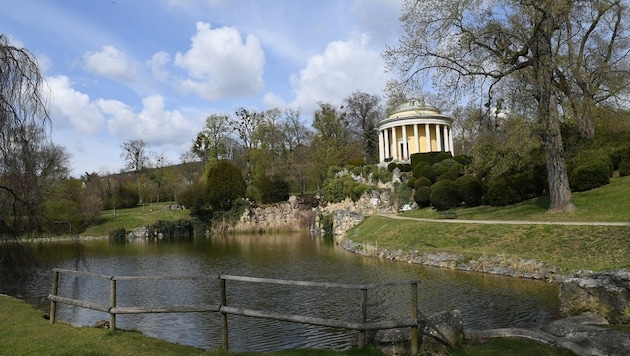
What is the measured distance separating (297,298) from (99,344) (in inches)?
256

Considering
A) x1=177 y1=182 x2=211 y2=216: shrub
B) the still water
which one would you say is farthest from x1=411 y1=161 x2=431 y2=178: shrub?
x1=177 y1=182 x2=211 y2=216: shrub

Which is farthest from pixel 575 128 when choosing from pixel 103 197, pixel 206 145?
pixel 103 197

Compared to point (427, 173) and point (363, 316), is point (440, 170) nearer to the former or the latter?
point (427, 173)

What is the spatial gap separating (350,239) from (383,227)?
2475mm

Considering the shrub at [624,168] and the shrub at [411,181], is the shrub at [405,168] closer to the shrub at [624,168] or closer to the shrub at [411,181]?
the shrub at [411,181]

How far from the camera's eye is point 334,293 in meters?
13.5

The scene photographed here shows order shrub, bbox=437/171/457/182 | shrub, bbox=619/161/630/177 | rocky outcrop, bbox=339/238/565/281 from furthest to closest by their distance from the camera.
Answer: shrub, bbox=437/171/457/182
shrub, bbox=619/161/630/177
rocky outcrop, bbox=339/238/565/281

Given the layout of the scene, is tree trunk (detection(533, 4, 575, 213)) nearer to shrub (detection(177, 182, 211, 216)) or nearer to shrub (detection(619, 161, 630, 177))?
shrub (detection(619, 161, 630, 177))

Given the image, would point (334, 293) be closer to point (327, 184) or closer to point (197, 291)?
point (197, 291)

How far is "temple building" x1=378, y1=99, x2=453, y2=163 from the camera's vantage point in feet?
158

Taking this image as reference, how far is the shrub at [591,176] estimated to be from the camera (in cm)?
2092

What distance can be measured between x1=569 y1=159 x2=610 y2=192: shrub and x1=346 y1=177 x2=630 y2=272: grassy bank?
0.46m

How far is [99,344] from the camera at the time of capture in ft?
23.9

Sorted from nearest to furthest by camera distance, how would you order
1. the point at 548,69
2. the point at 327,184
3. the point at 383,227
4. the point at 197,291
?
the point at 197,291 < the point at 548,69 < the point at 383,227 < the point at 327,184
